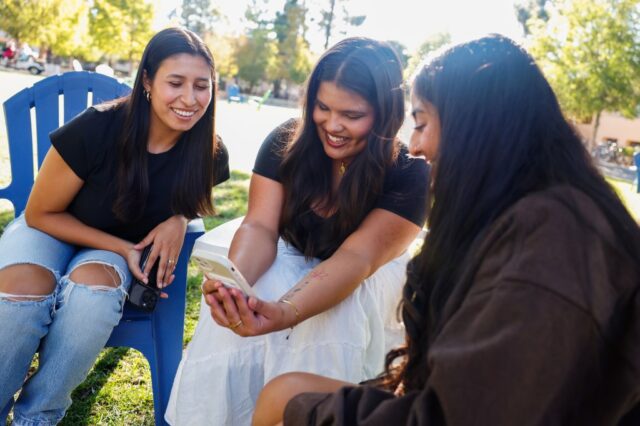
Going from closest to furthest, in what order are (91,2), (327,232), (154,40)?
(327,232)
(154,40)
(91,2)

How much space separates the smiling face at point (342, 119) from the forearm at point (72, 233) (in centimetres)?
92

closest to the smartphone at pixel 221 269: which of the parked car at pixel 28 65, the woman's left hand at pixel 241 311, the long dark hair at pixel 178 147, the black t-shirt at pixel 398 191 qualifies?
the woman's left hand at pixel 241 311

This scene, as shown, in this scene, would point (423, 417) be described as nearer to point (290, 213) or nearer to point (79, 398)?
point (290, 213)

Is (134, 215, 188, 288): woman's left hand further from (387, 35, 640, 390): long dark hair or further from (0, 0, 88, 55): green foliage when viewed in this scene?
(0, 0, 88, 55): green foliage

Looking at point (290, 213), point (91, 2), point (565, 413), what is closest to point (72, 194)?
point (290, 213)

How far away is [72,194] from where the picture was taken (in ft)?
8.59

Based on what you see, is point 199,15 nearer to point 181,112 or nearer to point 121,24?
point 121,24

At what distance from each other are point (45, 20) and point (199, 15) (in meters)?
23.3

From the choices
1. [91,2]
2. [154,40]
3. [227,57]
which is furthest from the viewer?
[227,57]

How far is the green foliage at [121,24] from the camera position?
1629 inches

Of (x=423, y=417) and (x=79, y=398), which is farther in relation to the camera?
(x=79, y=398)

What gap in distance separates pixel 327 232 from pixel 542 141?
1300 mm

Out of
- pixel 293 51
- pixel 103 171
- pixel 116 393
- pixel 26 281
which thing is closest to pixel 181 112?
pixel 103 171

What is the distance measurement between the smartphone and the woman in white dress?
0.09 ft
